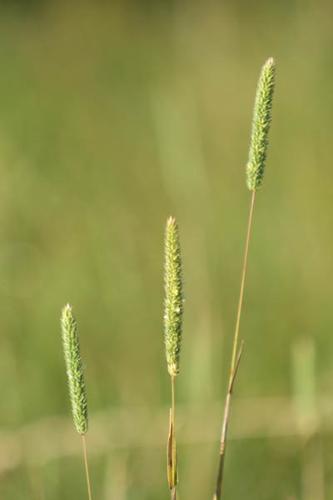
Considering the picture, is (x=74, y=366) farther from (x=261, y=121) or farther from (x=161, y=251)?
(x=161, y=251)

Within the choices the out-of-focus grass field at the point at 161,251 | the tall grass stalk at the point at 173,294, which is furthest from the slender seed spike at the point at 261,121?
the out-of-focus grass field at the point at 161,251

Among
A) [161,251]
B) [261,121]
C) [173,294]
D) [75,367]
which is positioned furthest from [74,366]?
[161,251]

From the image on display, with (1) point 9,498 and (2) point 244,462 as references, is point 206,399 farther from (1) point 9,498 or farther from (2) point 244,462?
(1) point 9,498

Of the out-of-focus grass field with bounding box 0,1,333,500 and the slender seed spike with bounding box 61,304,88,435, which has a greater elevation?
the out-of-focus grass field with bounding box 0,1,333,500

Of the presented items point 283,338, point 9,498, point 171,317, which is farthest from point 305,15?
point 171,317

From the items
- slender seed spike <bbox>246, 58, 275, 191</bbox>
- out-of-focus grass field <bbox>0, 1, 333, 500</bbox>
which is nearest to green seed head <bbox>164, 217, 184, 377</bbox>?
slender seed spike <bbox>246, 58, 275, 191</bbox>

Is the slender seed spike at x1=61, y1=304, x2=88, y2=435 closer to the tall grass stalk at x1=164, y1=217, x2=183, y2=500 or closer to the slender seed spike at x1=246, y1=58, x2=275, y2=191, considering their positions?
the tall grass stalk at x1=164, y1=217, x2=183, y2=500

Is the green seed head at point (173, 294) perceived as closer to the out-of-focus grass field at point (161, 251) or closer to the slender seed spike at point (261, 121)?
the slender seed spike at point (261, 121)

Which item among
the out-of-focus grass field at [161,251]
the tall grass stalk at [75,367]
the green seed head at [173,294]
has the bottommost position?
the tall grass stalk at [75,367]

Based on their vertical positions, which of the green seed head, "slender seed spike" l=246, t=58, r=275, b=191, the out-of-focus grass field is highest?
the out-of-focus grass field
